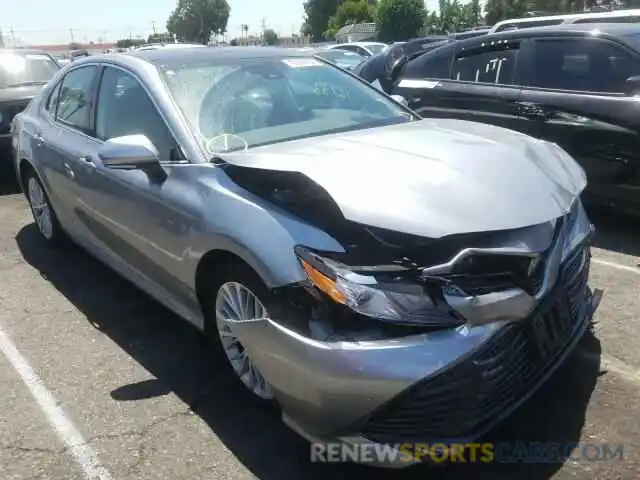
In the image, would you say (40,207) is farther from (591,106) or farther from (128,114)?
(591,106)

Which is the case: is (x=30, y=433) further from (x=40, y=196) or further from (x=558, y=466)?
(x=40, y=196)

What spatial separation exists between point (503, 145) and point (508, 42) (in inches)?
120

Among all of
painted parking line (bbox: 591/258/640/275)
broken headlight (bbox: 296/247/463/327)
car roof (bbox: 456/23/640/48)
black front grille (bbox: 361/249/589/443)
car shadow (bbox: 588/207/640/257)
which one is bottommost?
painted parking line (bbox: 591/258/640/275)

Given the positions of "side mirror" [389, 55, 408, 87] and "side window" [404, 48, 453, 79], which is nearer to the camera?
"side window" [404, 48, 453, 79]

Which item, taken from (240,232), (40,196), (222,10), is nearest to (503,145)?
(240,232)

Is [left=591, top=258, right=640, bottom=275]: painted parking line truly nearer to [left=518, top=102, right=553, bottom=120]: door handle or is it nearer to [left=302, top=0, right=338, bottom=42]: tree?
[left=518, top=102, right=553, bottom=120]: door handle

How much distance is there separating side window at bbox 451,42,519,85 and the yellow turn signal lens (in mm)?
3859

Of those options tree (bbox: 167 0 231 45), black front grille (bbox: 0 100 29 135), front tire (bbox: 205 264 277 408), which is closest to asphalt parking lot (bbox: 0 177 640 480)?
front tire (bbox: 205 264 277 408)

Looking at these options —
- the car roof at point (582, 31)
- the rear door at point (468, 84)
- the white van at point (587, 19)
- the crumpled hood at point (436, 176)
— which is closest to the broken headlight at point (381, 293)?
the crumpled hood at point (436, 176)

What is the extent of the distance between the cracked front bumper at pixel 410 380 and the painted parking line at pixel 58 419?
0.90 m

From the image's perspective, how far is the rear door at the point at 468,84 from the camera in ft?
18.2

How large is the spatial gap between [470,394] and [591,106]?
3380mm

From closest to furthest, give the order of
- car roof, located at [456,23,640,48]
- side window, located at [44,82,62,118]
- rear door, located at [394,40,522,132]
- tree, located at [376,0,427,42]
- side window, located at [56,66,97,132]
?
1. side window, located at [56,66,97,132]
2. side window, located at [44,82,62,118]
3. car roof, located at [456,23,640,48]
4. rear door, located at [394,40,522,132]
5. tree, located at [376,0,427,42]

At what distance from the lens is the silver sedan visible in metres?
2.27
